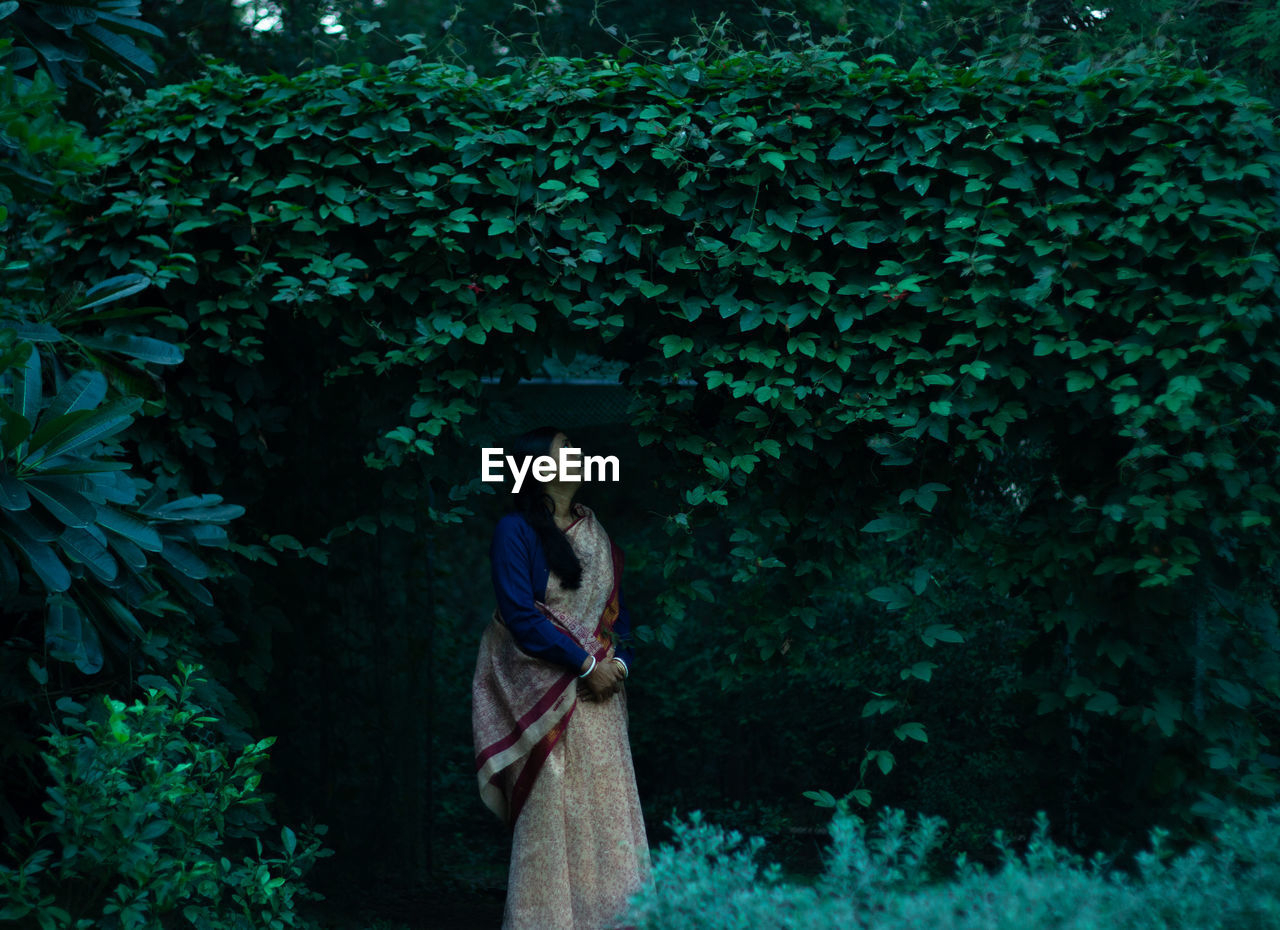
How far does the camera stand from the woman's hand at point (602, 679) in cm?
421

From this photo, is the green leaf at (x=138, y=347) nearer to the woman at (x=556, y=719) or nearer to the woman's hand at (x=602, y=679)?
the woman at (x=556, y=719)

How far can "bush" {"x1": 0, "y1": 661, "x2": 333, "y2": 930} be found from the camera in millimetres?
3418

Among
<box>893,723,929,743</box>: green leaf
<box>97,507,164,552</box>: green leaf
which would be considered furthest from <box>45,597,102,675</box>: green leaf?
<box>893,723,929,743</box>: green leaf

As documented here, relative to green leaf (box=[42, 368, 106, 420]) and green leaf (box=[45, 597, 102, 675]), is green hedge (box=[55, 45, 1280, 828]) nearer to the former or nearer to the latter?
green leaf (box=[42, 368, 106, 420])

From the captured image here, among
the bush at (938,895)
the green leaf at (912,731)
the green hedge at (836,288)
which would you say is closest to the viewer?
the bush at (938,895)

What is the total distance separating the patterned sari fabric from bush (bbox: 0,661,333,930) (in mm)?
745

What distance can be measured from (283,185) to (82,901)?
229 cm

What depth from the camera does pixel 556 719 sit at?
4.17 meters

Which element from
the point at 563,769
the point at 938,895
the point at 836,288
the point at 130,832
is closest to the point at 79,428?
the point at 130,832

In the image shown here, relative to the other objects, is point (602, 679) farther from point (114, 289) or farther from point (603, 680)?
point (114, 289)

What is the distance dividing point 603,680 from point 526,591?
408 mm

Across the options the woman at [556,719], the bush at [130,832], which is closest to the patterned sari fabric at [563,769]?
the woman at [556,719]

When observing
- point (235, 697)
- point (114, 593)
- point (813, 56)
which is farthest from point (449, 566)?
point (813, 56)

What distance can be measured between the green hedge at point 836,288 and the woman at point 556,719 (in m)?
0.27
